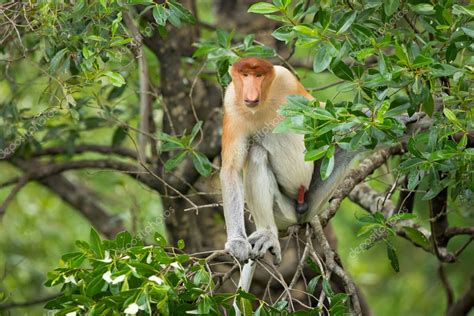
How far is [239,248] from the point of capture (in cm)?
388

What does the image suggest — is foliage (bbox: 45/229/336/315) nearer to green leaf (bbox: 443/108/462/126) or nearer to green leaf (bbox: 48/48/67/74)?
green leaf (bbox: 443/108/462/126)

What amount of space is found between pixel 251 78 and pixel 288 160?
1.72ft

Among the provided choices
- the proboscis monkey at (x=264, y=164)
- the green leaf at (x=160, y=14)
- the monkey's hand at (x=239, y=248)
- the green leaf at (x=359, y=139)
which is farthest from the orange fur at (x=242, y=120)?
the green leaf at (x=359, y=139)

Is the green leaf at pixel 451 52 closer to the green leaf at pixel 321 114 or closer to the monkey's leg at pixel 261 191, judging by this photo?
the green leaf at pixel 321 114

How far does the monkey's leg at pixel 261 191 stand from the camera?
13.9 ft

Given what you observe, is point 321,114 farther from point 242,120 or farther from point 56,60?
point 242,120

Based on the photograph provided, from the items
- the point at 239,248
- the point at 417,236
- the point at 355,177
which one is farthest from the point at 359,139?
the point at 355,177

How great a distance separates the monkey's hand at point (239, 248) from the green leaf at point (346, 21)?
1086 mm

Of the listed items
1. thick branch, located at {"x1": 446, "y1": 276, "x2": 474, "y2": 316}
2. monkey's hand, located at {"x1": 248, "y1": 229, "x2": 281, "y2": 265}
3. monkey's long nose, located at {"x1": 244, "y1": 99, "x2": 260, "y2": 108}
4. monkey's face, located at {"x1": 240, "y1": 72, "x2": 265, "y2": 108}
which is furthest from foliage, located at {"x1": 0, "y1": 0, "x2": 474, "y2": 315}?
thick branch, located at {"x1": 446, "y1": 276, "x2": 474, "y2": 316}

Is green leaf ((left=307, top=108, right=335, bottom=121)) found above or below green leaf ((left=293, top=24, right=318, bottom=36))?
below

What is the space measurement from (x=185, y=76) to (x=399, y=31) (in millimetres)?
2196

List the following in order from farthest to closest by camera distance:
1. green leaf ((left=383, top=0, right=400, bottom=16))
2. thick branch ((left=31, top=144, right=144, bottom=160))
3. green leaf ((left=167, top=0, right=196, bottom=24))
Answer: thick branch ((left=31, top=144, right=144, bottom=160)) → green leaf ((left=167, top=0, right=196, bottom=24)) → green leaf ((left=383, top=0, right=400, bottom=16))

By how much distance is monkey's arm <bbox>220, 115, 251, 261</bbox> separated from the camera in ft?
13.4

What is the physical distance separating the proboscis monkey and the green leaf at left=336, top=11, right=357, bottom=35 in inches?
32.3
